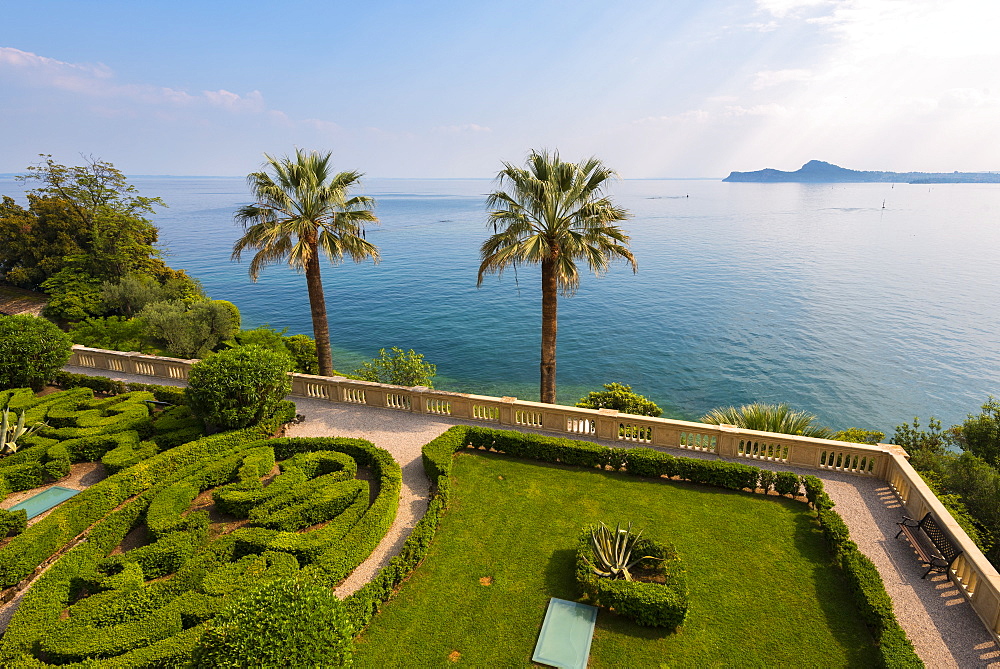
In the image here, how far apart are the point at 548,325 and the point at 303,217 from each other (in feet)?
35.5

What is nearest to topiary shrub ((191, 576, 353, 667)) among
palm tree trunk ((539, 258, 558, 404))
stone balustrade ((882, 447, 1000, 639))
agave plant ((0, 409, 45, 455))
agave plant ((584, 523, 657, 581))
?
agave plant ((584, 523, 657, 581))

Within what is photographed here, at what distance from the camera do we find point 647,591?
10.1m

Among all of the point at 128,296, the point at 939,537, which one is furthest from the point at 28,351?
the point at 939,537

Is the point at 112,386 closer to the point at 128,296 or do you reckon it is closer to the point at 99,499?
the point at 99,499

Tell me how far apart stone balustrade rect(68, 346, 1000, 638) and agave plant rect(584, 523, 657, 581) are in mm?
5730

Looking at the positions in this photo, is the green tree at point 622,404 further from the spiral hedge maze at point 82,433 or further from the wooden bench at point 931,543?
the spiral hedge maze at point 82,433

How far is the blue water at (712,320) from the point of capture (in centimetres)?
3928

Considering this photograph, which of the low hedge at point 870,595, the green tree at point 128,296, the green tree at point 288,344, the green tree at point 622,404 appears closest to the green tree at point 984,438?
the low hedge at point 870,595

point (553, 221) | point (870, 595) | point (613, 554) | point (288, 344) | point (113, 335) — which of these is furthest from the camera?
point (288, 344)

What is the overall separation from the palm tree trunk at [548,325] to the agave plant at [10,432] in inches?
676

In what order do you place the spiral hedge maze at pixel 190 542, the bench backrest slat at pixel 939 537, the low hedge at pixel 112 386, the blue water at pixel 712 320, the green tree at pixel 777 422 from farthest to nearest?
1. the blue water at pixel 712 320
2. the low hedge at pixel 112 386
3. the green tree at pixel 777 422
4. the bench backrest slat at pixel 939 537
5. the spiral hedge maze at pixel 190 542

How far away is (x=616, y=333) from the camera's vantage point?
173 ft

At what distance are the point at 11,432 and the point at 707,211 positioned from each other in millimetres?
206952

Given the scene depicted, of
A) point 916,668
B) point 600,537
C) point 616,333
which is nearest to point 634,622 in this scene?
point 600,537
